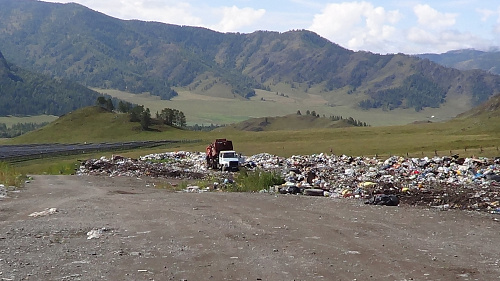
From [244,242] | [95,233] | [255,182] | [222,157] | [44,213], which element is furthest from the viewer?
[222,157]

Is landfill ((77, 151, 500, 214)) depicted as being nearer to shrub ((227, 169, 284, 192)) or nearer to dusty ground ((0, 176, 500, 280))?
shrub ((227, 169, 284, 192))

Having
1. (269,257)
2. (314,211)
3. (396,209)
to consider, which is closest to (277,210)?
(314,211)

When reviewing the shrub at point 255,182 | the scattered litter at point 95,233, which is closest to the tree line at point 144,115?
the shrub at point 255,182

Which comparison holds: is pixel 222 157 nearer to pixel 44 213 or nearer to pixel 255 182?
pixel 255 182

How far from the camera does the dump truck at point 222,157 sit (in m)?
39.2

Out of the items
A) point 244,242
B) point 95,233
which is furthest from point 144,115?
point 244,242

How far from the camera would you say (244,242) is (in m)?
10.9

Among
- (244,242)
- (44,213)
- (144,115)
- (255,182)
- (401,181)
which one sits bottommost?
(401,181)

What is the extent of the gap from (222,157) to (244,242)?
29.3 metres

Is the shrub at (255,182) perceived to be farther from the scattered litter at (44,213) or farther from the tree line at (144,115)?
the tree line at (144,115)

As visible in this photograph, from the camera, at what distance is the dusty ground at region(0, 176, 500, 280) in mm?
8727

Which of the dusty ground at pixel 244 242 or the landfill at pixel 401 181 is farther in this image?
the landfill at pixel 401 181

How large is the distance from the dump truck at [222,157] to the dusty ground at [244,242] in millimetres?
22132

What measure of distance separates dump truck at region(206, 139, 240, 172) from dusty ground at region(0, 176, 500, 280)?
2213 cm
